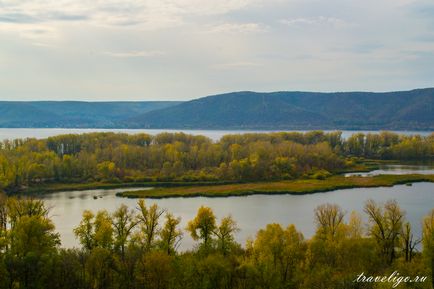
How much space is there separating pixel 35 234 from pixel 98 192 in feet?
99.2

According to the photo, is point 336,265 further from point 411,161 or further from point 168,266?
point 411,161

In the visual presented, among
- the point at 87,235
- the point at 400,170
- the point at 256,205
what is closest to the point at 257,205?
the point at 256,205

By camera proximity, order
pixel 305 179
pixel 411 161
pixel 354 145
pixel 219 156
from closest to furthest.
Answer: pixel 305 179
pixel 219 156
pixel 411 161
pixel 354 145

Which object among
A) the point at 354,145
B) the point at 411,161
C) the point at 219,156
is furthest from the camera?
the point at 354,145

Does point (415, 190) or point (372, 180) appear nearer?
point (415, 190)

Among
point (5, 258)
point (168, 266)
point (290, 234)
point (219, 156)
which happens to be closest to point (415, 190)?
point (219, 156)

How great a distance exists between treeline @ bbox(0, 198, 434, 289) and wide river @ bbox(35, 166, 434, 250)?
5.66 m

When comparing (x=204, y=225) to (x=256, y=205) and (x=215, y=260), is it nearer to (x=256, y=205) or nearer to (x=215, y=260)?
(x=215, y=260)

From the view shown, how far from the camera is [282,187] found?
5019 cm

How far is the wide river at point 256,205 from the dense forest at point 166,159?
264 inches

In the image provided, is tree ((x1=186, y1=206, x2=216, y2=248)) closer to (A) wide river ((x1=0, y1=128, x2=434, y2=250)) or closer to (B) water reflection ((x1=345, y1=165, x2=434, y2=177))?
(A) wide river ((x1=0, y1=128, x2=434, y2=250))

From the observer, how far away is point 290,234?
70.1ft

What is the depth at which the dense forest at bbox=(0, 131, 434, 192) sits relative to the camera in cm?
5559

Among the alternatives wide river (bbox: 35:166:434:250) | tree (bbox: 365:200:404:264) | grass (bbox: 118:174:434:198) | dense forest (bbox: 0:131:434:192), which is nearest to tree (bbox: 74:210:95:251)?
wide river (bbox: 35:166:434:250)
